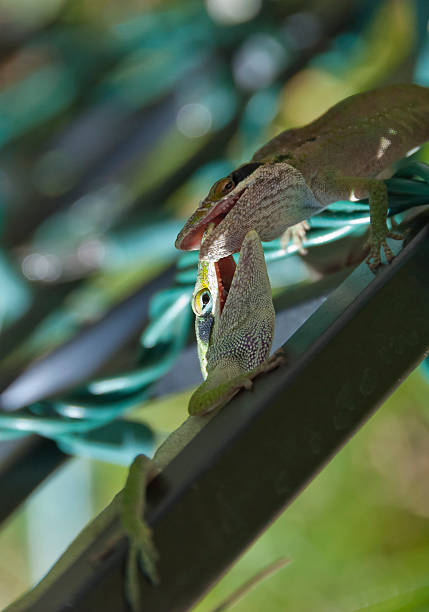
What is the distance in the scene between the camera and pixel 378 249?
2.18 ft

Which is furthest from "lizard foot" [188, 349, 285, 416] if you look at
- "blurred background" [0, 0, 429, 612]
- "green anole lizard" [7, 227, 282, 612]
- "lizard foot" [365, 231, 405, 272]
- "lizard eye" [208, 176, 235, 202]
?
"blurred background" [0, 0, 429, 612]

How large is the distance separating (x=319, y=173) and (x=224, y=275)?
296mm

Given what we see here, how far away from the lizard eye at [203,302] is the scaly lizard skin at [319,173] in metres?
0.06

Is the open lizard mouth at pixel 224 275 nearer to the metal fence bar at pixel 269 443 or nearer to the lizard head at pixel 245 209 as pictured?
the lizard head at pixel 245 209

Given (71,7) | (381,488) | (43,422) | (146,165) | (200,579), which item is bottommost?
(381,488)

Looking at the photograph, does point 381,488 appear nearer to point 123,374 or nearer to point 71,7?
point 123,374

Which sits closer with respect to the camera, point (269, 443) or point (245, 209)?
point (269, 443)

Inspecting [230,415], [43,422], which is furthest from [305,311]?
[43,422]

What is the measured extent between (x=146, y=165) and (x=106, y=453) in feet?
5.28

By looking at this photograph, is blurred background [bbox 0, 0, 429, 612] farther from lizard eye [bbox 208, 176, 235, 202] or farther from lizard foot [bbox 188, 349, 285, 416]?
lizard foot [bbox 188, 349, 285, 416]

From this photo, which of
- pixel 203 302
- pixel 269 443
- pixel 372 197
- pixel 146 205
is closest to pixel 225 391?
pixel 269 443

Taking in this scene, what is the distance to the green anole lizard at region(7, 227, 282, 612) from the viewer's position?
1.39 feet

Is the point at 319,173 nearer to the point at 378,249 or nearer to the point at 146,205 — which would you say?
the point at 378,249

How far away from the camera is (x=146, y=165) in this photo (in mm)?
2549
